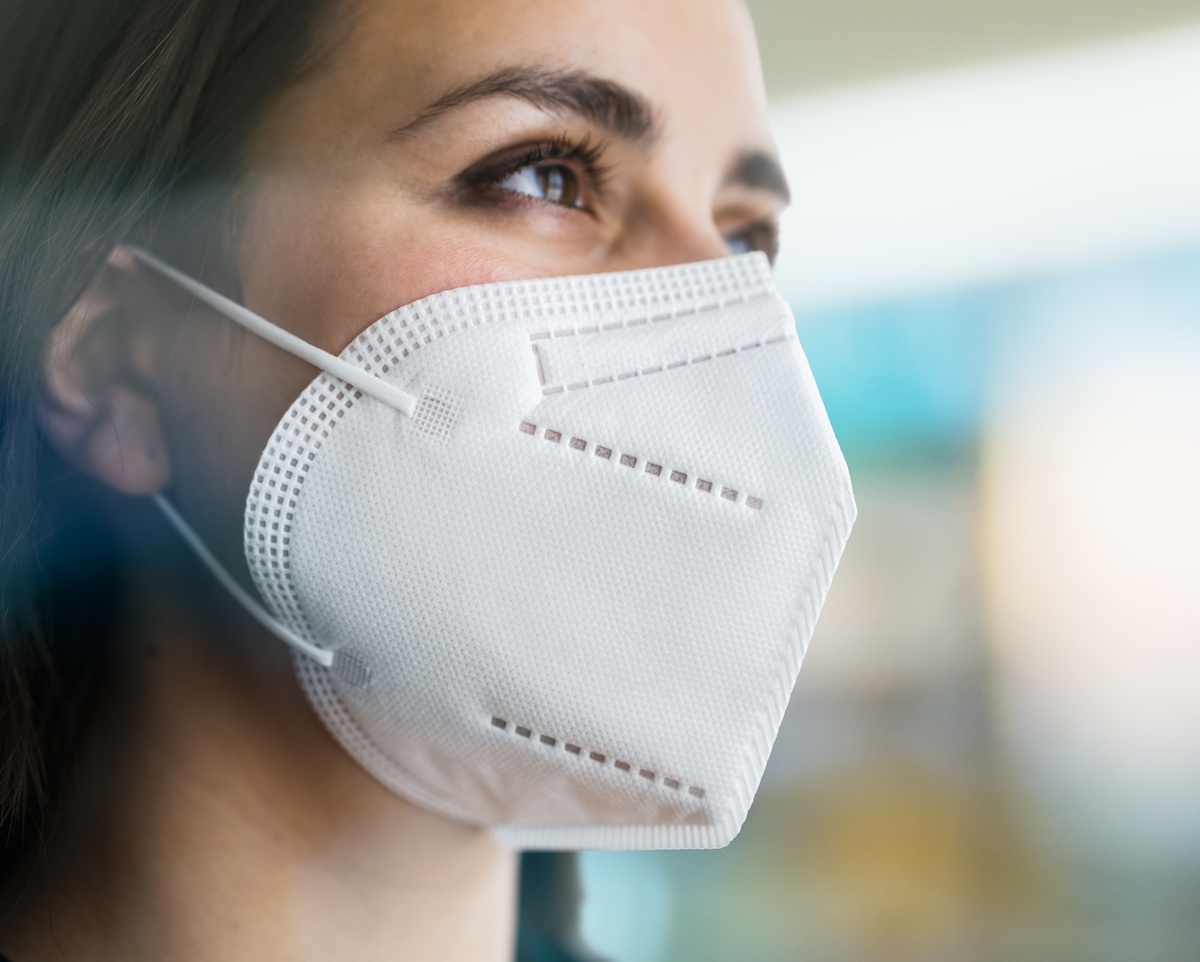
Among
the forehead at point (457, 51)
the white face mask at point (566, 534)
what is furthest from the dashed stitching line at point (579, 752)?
the forehead at point (457, 51)

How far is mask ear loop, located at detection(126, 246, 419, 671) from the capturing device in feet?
2.04

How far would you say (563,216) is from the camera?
0.72 meters

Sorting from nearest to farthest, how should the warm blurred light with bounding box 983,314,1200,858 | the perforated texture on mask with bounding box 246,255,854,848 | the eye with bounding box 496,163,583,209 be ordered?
the perforated texture on mask with bounding box 246,255,854,848 < the eye with bounding box 496,163,583,209 < the warm blurred light with bounding box 983,314,1200,858

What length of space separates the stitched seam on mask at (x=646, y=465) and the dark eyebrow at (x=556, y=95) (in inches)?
10.2

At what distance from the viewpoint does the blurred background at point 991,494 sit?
87 cm

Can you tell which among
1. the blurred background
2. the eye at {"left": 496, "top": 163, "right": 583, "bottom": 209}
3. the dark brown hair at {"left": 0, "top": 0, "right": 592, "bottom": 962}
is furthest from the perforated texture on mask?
the blurred background

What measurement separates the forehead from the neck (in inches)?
17.2

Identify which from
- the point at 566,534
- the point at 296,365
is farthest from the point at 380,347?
the point at 566,534

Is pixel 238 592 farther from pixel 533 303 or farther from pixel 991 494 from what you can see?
pixel 991 494

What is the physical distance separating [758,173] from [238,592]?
24.0 inches

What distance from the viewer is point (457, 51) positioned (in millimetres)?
651

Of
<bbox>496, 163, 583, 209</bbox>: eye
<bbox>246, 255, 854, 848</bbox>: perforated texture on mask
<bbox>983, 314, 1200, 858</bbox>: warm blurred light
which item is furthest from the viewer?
<bbox>983, 314, 1200, 858</bbox>: warm blurred light

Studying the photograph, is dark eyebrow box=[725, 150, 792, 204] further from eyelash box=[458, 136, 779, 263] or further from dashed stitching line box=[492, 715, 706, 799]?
dashed stitching line box=[492, 715, 706, 799]

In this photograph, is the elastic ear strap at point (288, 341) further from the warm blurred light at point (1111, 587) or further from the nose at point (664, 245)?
the warm blurred light at point (1111, 587)
